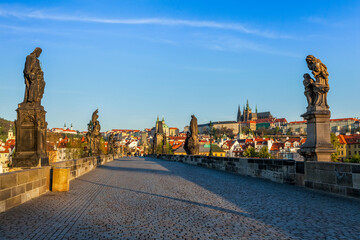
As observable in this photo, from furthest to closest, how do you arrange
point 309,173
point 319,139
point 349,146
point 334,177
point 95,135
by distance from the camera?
point 349,146, point 95,135, point 319,139, point 309,173, point 334,177

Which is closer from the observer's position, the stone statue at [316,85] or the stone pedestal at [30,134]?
the stone pedestal at [30,134]

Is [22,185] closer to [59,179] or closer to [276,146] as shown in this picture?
[59,179]

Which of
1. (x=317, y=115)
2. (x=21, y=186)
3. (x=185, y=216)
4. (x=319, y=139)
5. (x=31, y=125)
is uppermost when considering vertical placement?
(x=317, y=115)

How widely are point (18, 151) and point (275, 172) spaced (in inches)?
324

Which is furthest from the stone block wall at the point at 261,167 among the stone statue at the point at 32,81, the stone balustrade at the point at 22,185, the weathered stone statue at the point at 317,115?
the stone statue at the point at 32,81

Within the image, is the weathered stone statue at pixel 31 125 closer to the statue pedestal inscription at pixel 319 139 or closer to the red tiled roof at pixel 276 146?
the statue pedestal inscription at pixel 319 139

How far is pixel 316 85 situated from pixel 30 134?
27.5ft

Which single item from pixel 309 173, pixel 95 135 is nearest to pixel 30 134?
pixel 309 173

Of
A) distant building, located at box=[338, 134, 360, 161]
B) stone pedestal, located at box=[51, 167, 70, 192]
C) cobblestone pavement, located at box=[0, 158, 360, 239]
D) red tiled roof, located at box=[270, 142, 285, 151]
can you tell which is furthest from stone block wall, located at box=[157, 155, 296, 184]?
red tiled roof, located at box=[270, 142, 285, 151]

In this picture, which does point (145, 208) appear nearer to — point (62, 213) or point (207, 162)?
point (62, 213)

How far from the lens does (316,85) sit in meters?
10.2

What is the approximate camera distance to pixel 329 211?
252 inches

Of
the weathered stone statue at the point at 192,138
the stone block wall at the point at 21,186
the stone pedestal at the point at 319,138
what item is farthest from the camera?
the weathered stone statue at the point at 192,138

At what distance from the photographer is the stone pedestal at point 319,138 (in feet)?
32.4
